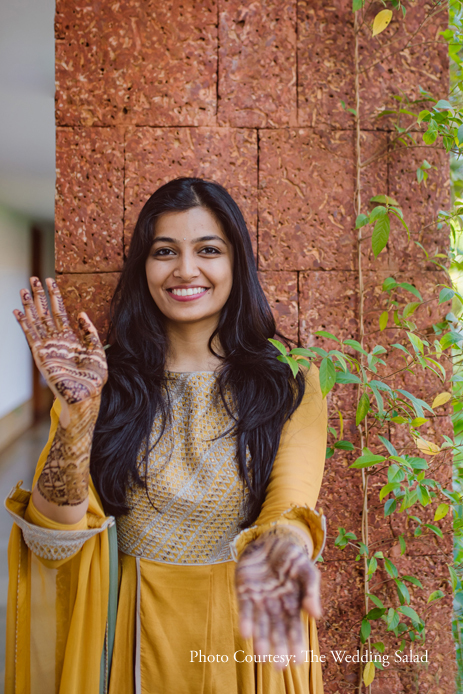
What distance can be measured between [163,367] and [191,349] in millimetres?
93

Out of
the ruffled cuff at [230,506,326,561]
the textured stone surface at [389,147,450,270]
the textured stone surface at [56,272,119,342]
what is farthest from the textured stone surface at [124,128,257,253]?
the ruffled cuff at [230,506,326,561]

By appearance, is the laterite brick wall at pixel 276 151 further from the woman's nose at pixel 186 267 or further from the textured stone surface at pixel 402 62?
the woman's nose at pixel 186 267

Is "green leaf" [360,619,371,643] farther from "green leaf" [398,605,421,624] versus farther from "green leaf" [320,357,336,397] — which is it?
"green leaf" [320,357,336,397]

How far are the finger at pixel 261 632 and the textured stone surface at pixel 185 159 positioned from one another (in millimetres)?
1123

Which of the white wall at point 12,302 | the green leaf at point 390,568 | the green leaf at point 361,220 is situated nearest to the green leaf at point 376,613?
the green leaf at point 390,568

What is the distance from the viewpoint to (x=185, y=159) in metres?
1.40

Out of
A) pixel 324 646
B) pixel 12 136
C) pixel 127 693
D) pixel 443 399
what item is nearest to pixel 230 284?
pixel 443 399

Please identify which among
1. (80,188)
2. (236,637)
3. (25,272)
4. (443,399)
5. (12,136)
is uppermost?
(12,136)

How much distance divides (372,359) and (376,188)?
65cm

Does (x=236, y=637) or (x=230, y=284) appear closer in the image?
(x=236, y=637)

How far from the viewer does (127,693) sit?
3.40 ft

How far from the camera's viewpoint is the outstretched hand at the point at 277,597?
2.04 feet

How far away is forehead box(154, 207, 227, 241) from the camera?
1100 mm

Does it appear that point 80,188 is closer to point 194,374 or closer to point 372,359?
point 194,374
